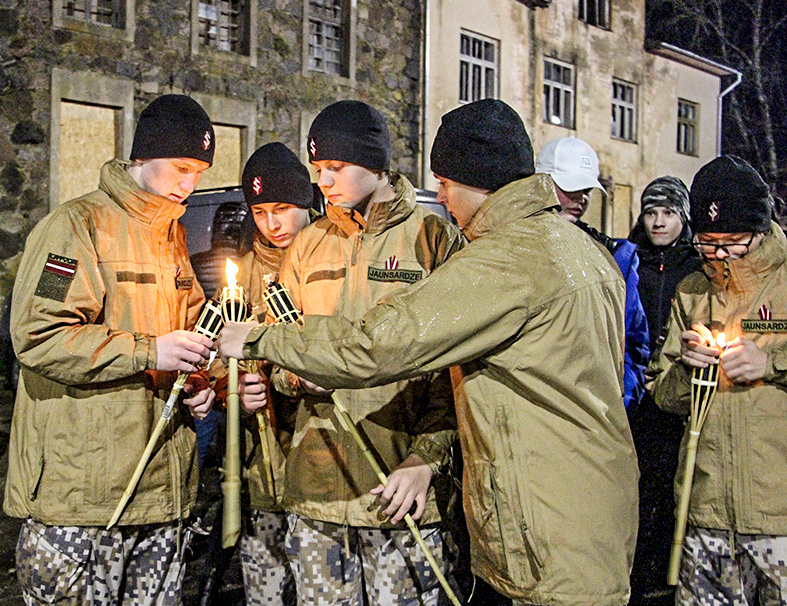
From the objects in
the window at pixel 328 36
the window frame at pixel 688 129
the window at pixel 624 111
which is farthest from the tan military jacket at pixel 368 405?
the window frame at pixel 688 129

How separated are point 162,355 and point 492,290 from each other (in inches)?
54.3

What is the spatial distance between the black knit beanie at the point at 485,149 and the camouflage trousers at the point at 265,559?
218 cm

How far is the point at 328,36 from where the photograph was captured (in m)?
15.5

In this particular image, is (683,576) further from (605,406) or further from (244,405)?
(244,405)

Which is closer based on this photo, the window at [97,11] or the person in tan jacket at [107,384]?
the person in tan jacket at [107,384]

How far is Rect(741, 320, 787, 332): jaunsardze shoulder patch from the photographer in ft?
13.5

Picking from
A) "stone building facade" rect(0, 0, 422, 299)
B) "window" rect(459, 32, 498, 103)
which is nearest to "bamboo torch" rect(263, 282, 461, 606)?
"stone building facade" rect(0, 0, 422, 299)

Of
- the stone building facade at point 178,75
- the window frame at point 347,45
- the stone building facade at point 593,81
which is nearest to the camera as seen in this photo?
the stone building facade at point 178,75

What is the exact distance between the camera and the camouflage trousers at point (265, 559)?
15.0 feet

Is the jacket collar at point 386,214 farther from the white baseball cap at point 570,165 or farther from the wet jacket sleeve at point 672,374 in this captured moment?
the white baseball cap at point 570,165

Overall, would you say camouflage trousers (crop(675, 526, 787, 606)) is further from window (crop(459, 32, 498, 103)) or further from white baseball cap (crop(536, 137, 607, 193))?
window (crop(459, 32, 498, 103))

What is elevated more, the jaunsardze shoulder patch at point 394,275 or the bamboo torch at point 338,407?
the jaunsardze shoulder patch at point 394,275

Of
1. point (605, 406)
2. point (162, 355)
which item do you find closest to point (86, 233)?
point (162, 355)

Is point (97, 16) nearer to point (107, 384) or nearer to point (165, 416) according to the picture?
point (107, 384)
